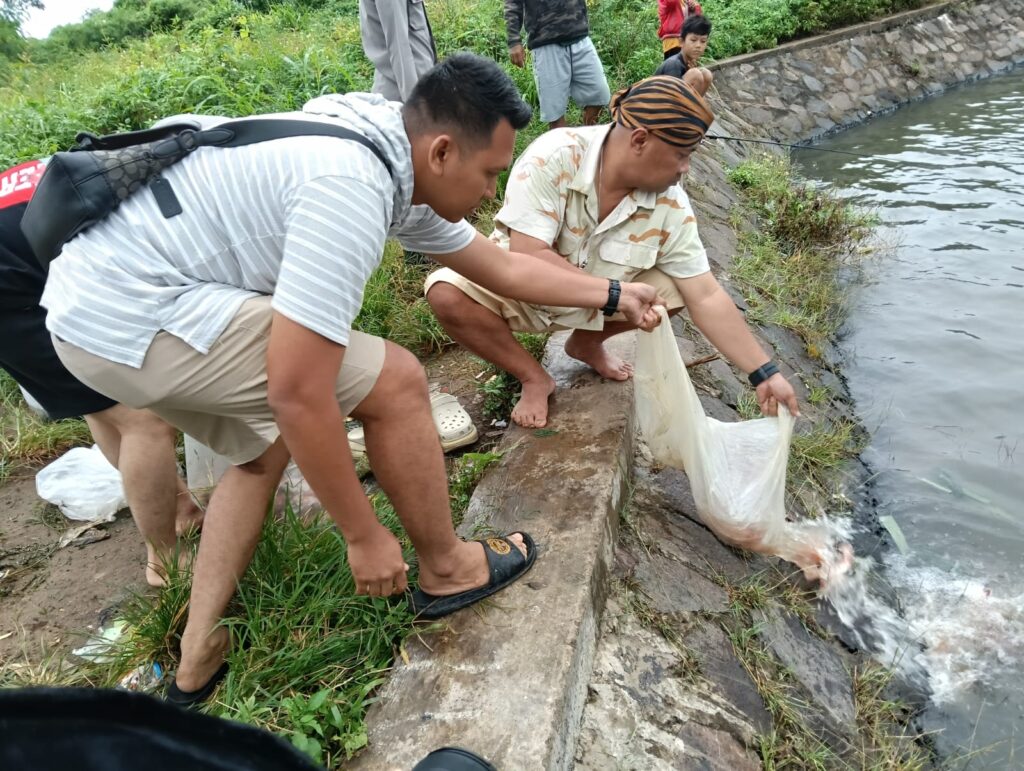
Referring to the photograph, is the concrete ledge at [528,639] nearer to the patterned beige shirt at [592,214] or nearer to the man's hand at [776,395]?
the man's hand at [776,395]

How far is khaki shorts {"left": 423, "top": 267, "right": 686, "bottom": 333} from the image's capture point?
2.89m

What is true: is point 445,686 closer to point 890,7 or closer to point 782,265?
point 782,265

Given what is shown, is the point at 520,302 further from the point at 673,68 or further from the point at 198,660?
the point at 673,68

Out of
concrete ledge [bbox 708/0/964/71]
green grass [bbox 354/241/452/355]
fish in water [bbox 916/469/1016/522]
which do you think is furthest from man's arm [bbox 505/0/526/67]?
concrete ledge [bbox 708/0/964/71]

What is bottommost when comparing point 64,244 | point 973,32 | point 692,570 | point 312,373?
point 973,32

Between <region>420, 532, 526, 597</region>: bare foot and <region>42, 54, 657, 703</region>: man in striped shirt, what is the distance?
37 millimetres

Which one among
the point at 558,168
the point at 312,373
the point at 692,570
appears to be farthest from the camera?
the point at 558,168

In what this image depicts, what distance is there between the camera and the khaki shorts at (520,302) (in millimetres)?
2889

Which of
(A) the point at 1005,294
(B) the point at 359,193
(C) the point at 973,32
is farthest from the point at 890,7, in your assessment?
(B) the point at 359,193

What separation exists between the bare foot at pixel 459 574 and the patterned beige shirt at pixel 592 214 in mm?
1266

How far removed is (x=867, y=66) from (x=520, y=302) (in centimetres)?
1213

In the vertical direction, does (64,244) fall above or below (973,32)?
above

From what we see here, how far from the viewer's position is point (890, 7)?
1288 centimetres

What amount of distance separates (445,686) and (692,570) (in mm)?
1144
